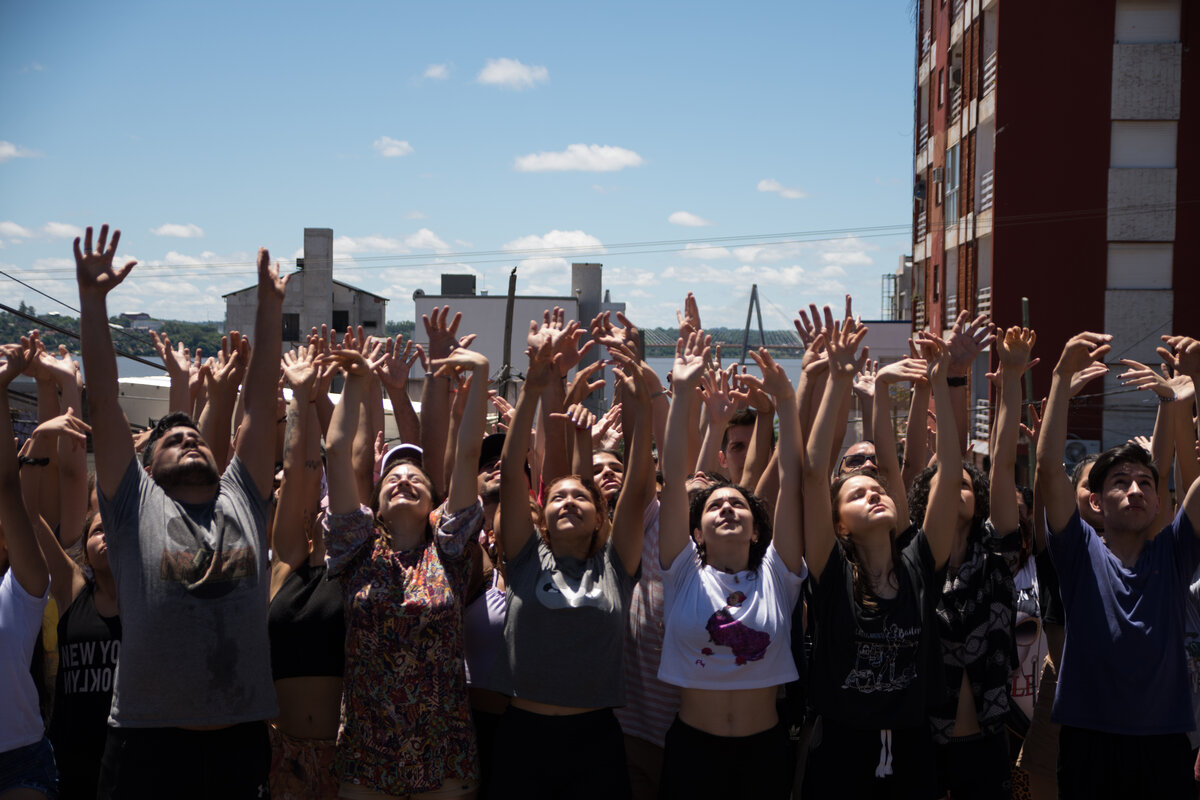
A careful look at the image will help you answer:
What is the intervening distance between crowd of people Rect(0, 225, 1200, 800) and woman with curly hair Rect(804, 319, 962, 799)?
0.01m

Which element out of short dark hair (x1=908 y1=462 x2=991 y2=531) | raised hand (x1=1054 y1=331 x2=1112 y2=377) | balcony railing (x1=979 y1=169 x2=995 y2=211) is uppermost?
balcony railing (x1=979 y1=169 x2=995 y2=211)

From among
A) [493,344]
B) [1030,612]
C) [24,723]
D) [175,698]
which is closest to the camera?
[175,698]

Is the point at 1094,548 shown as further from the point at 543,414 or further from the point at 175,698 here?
the point at 175,698

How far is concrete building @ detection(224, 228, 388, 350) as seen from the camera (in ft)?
143

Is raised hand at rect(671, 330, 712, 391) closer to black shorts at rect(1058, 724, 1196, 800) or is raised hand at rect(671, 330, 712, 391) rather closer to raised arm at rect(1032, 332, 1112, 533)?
raised arm at rect(1032, 332, 1112, 533)

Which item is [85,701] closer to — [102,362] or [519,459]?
[102,362]

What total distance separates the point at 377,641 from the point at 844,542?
195cm

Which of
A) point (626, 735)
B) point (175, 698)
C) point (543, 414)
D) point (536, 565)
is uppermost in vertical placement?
point (543, 414)

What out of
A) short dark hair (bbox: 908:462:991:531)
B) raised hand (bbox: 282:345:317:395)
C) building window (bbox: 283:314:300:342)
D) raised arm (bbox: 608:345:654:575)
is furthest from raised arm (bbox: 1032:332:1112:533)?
building window (bbox: 283:314:300:342)

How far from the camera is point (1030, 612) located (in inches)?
204

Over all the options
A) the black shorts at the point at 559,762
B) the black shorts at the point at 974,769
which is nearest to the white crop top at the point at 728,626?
the black shorts at the point at 559,762

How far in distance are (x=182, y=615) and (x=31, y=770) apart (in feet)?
3.25

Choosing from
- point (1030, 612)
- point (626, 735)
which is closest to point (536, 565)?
point (626, 735)

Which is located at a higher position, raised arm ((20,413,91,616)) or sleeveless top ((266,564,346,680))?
raised arm ((20,413,91,616))
